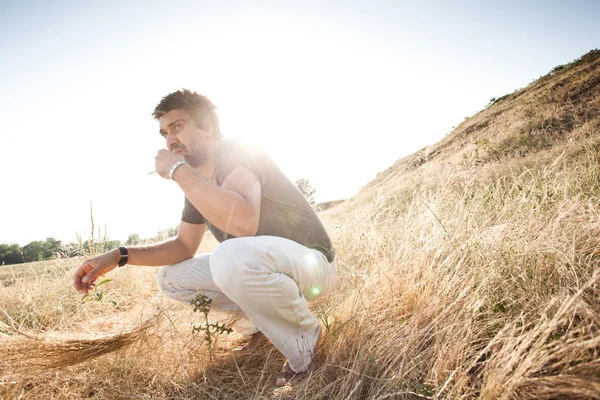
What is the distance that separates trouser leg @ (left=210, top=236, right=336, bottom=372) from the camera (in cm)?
156

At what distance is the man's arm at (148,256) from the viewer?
1.97m

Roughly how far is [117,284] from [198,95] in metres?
2.72

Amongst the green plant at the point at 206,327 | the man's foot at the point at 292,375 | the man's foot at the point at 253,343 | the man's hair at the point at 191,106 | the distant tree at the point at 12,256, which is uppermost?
the distant tree at the point at 12,256

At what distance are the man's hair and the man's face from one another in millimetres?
45

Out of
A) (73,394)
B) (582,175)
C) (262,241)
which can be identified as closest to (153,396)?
(73,394)

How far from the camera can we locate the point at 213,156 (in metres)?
2.38

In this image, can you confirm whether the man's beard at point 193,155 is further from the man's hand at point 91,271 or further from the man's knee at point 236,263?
the man's knee at point 236,263

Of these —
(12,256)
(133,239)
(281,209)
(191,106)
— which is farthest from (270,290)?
(12,256)

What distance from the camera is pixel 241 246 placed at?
1585 mm

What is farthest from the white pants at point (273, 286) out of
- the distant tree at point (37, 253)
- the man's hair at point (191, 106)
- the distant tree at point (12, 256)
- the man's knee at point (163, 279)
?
the distant tree at point (12, 256)

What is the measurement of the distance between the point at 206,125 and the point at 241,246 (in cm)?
124

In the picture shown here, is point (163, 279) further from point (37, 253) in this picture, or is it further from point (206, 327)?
point (37, 253)

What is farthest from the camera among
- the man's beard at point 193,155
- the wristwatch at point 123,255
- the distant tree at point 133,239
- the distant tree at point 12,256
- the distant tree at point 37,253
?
the distant tree at point 12,256

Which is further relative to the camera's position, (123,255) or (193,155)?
(193,155)
